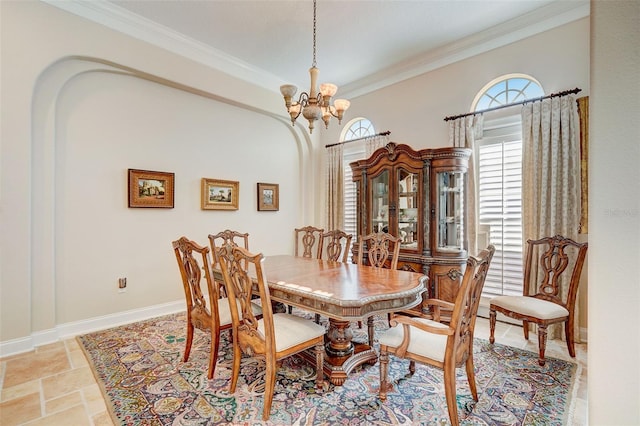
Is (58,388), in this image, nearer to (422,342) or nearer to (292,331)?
(292,331)

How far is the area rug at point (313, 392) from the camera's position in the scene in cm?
178

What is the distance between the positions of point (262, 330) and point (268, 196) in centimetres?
304

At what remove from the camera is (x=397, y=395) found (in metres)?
2.00

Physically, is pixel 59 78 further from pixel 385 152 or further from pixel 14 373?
pixel 385 152

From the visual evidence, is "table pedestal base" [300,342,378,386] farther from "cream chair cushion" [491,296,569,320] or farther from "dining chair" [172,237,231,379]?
"cream chair cushion" [491,296,569,320]

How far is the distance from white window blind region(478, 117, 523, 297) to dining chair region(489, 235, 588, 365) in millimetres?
258

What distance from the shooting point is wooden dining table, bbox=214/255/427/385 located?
180cm

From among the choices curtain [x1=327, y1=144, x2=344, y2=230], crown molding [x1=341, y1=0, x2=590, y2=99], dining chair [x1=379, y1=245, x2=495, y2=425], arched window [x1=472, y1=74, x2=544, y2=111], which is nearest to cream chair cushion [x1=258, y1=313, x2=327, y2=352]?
dining chair [x1=379, y1=245, x2=495, y2=425]

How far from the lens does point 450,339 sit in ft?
5.48

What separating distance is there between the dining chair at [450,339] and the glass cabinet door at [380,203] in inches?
74.4

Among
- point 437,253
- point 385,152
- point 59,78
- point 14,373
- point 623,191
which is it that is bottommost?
point 14,373

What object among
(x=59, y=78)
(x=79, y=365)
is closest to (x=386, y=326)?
(x=79, y=365)

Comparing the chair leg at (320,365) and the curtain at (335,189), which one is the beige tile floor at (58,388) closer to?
the chair leg at (320,365)

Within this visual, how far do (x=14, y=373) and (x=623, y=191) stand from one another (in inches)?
146
